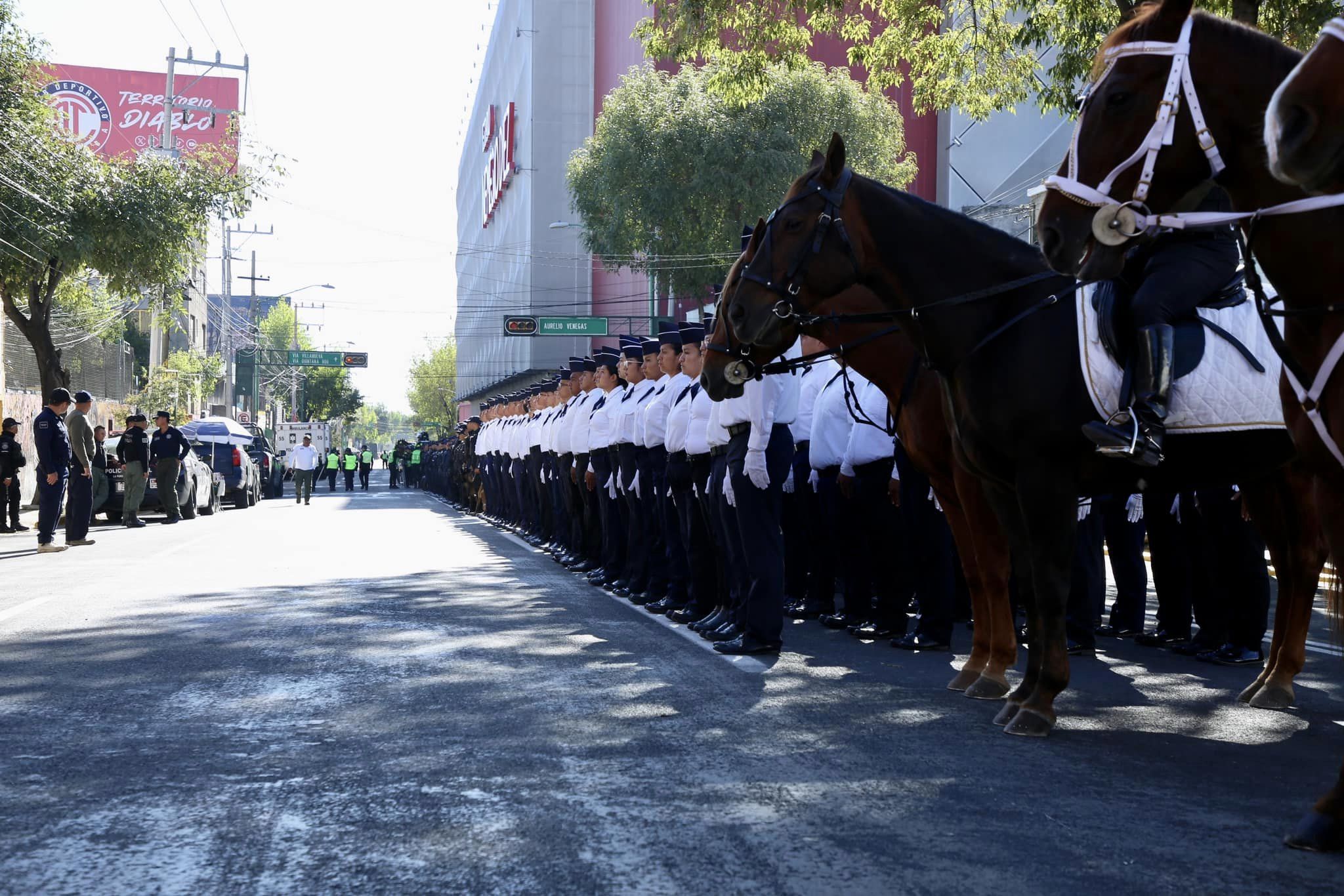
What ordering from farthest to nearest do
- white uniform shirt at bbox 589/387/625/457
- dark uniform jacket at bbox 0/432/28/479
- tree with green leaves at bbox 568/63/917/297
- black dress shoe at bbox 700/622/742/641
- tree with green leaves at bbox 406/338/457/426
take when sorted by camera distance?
1. tree with green leaves at bbox 406/338/457/426
2. tree with green leaves at bbox 568/63/917/297
3. dark uniform jacket at bbox 0/432/28/479
4. white uniform shirt at bbox 589/387/625/457
5. black dress shoe at bbox 700/622/742/641

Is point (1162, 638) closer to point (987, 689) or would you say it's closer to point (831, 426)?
point (831, 426)

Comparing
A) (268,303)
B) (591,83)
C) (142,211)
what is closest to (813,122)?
(142,211)

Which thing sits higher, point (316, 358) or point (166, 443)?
point (316, 358)

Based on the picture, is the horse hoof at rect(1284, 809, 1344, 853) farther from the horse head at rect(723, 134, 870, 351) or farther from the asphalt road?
the horse head at rect(723, 134, 870, 351)

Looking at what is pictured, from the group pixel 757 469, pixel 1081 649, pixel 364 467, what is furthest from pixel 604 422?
pixel 364 467

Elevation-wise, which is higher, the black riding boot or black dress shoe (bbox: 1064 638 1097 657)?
the black riding boot

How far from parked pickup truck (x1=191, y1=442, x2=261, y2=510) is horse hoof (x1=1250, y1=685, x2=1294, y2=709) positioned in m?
31.3

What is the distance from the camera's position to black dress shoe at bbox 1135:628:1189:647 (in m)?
9.13

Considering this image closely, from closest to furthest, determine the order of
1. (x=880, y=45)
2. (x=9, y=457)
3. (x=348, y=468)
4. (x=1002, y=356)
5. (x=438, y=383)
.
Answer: (x=1002, y=356)
(x=880, y=45)
(x=9, y=457)
(x=348, y=468)
(x=438, y=383)

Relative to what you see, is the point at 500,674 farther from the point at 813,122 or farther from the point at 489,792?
the point at 813,122

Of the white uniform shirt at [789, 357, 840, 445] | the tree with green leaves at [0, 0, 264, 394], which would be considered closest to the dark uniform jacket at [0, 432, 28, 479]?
the tree with green leaves at [0, 0, 264, 394]

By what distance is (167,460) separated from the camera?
27172 mm

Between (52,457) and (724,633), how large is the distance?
12.7 m

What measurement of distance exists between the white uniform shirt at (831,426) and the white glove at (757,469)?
1.71 m
